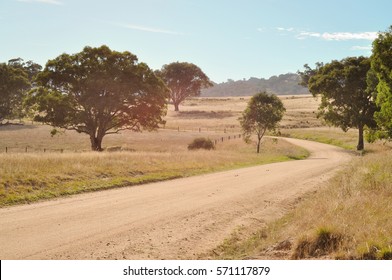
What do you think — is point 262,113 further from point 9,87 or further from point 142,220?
point 9,87

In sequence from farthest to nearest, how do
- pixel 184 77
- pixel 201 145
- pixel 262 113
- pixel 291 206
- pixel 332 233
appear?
pixel 184 77 → pixel 262 113 → pixel 201 145 → pixel 291 206 → pixel 332 233

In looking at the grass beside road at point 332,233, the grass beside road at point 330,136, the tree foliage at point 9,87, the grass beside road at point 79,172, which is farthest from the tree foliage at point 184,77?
the grass beside road at point 332,233

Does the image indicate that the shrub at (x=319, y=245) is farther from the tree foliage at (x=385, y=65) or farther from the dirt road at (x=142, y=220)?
the tree foliage at (x=385, y=65)

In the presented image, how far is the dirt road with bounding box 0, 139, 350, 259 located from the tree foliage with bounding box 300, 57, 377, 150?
34968 mm

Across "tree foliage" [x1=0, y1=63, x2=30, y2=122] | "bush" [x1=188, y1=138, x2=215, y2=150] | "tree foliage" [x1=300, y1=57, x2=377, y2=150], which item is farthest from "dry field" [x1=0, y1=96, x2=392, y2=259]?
"tree foliage" [x1=0, y1=63, x2=30, y2=122]

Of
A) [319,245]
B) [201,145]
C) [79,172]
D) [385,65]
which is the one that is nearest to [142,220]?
[319,245]

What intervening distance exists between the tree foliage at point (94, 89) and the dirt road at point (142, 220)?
2085 cm

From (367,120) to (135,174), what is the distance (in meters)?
37.9

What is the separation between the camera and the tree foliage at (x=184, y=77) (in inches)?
4454

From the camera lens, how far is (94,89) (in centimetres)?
3706

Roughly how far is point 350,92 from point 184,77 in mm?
68602

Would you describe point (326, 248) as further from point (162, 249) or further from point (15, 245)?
point (15, 245)

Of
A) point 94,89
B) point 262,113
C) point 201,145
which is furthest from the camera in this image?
point 262,113

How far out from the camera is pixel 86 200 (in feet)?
46.8
